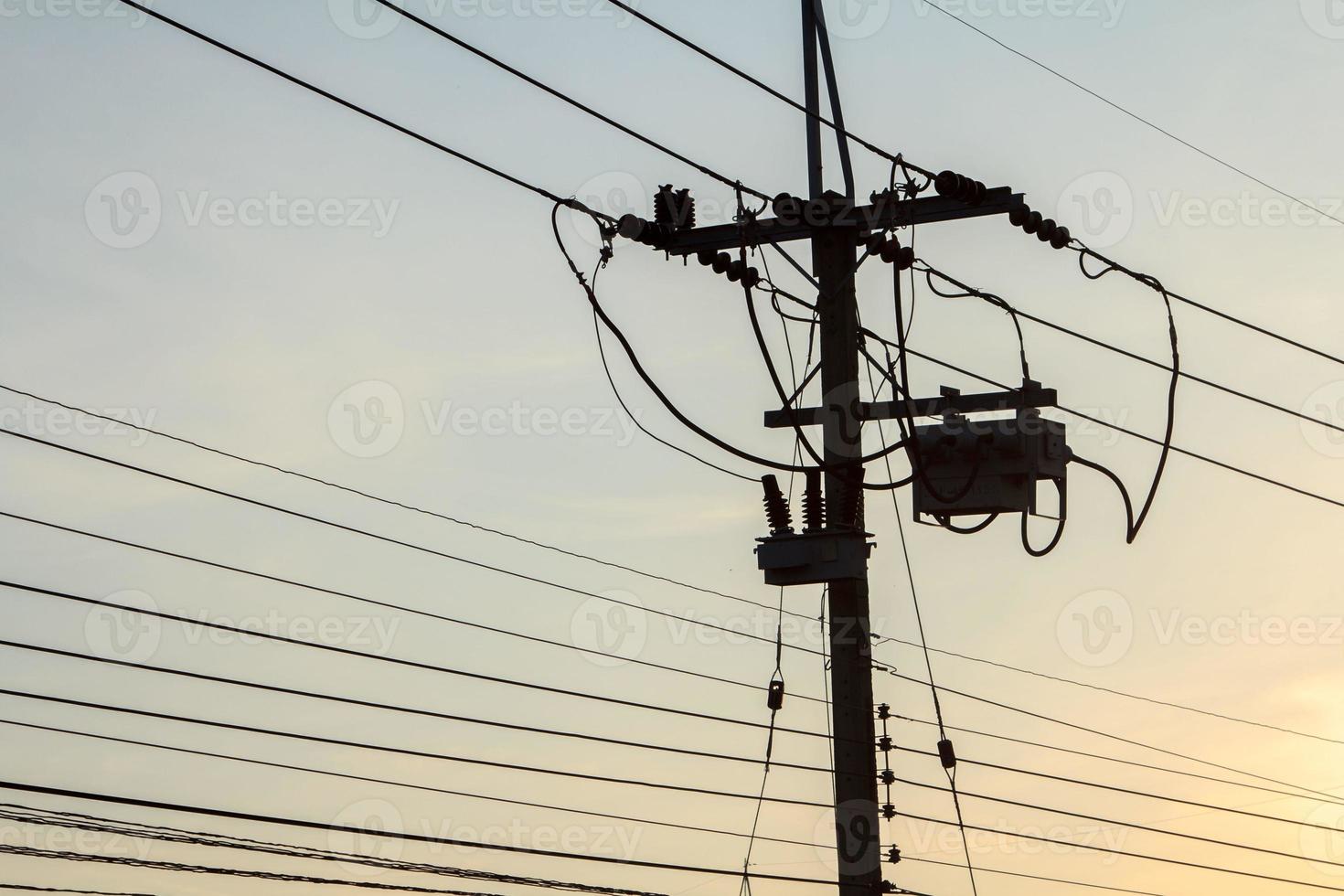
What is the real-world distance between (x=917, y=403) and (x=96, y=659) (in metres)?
7.26

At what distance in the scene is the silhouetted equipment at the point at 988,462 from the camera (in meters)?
15.1

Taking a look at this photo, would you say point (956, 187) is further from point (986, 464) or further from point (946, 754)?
point (946, 754)

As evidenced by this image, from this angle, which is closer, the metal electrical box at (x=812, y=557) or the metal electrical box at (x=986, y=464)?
the metal electrical box at (x=986, y=464)

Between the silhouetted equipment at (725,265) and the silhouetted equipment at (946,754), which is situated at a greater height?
the silhouetted equipment at (725,265)

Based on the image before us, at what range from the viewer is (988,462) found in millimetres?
15156

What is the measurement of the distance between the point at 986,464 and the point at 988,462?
0.03m

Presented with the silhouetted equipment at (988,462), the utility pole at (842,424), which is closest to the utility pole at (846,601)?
the utility pole at (842,424)

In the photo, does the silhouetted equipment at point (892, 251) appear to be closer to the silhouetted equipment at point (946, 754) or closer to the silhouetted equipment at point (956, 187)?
the silhouetted equipment at point (956, 187)

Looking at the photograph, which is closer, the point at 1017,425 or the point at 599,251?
the point at 599,251

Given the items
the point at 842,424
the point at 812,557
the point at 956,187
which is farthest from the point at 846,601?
the point at 956,187

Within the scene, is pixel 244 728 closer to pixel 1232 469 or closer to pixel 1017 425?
pixel 1017 425

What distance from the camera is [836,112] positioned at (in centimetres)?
1579

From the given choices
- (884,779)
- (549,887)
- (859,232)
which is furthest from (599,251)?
(549,887)

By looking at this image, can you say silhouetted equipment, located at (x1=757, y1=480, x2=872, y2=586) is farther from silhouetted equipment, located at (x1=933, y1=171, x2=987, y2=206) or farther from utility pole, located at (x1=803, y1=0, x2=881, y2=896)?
silhouetted equipment, located at (x1=933, y1=171, x2=987, y2=206)
